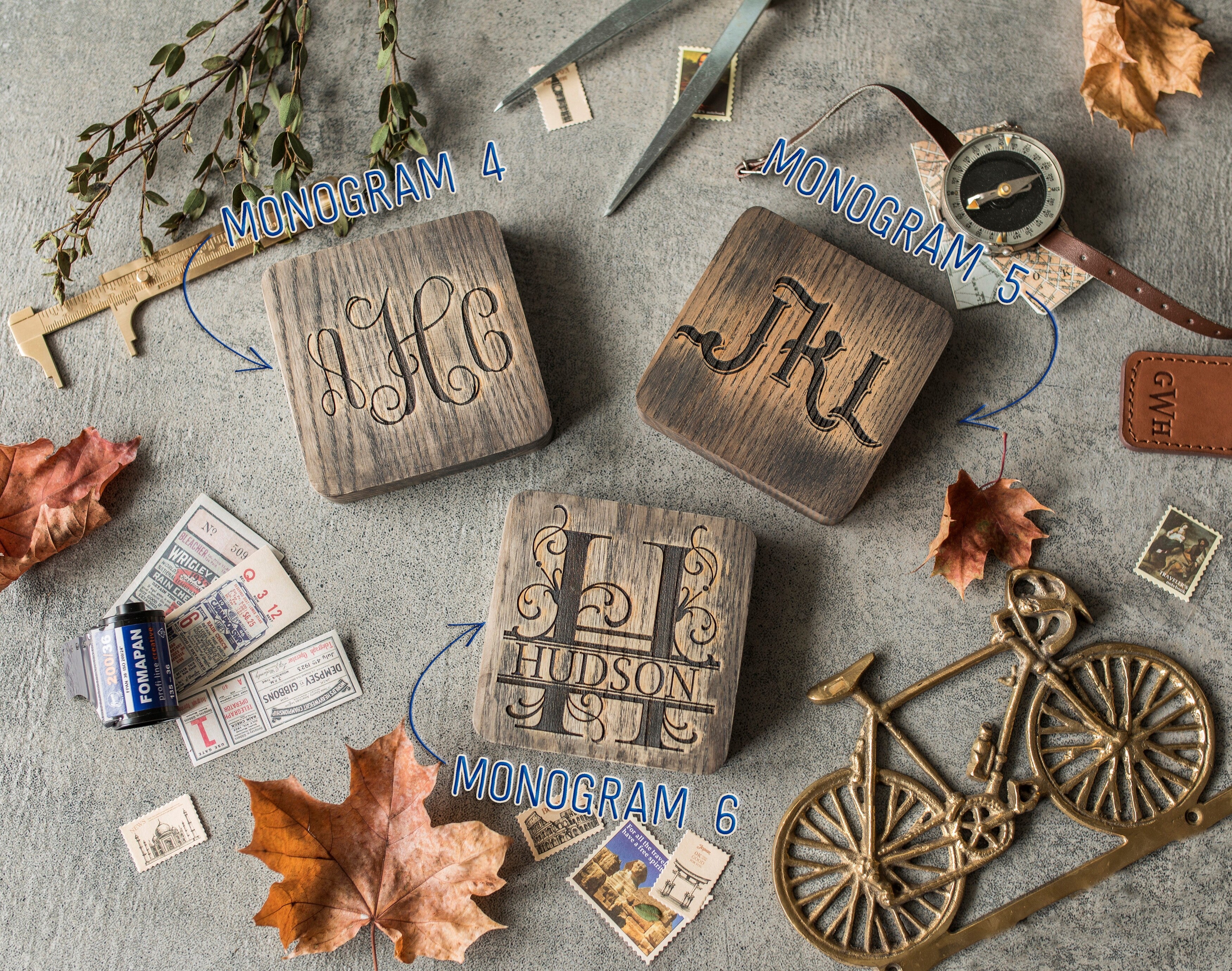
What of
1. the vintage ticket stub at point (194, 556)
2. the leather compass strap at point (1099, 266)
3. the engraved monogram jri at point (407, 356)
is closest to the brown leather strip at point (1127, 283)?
the leather compass strap at point (1099, 266)

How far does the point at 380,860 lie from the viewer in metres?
1.38

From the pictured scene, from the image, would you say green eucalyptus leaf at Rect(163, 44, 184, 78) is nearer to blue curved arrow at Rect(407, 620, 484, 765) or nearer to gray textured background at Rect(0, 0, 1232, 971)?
gray textured background at Rect(0, 0, 1232, 971)

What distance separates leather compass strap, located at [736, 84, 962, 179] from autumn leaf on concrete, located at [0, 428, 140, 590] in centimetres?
134

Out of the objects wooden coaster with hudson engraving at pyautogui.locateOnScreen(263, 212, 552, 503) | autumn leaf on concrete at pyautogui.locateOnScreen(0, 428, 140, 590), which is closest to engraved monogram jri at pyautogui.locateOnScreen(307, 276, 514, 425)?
wooden coaster with hudson engraving at pyautogui.locateOnScreen(263, 212, 552, 503)

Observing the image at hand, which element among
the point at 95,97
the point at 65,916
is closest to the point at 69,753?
the point at 65,916

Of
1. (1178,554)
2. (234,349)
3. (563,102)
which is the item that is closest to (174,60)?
(234,349)

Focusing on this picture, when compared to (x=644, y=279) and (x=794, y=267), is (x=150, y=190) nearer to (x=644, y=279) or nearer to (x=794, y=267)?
(x=644, y=279)

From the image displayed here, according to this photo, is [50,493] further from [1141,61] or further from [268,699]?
[1141,61]

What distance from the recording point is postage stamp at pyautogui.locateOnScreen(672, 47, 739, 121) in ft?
5.09

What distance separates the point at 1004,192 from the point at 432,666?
141 centimetres

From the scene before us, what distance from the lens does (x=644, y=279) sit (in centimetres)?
154

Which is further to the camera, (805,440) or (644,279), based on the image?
(644,279)

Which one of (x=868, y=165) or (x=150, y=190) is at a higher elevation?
(x=150, y=190)

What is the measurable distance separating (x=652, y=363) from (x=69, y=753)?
4.45ft
